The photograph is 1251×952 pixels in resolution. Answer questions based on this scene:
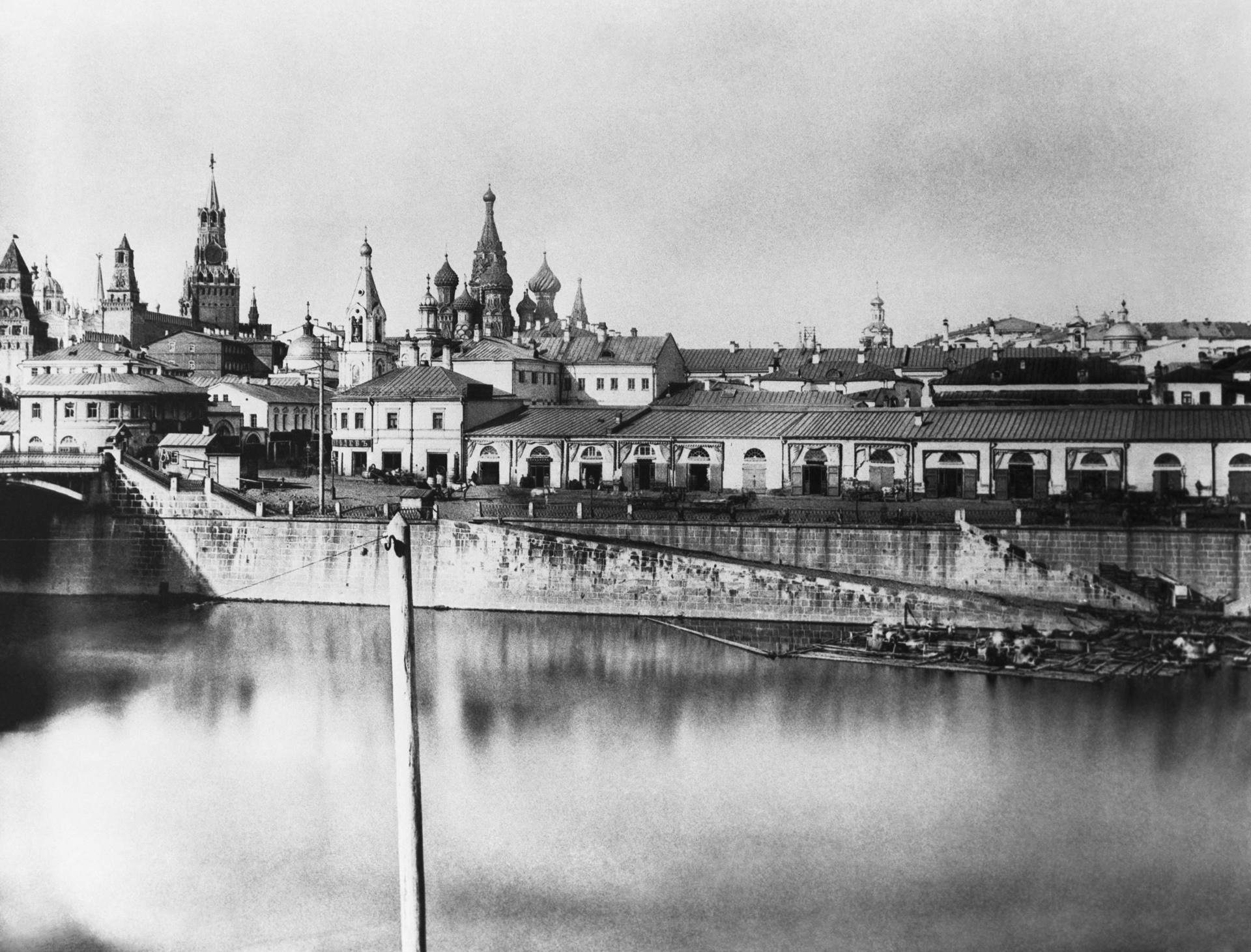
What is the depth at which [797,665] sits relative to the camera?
59.2ft

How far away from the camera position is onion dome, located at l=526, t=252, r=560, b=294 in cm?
5972

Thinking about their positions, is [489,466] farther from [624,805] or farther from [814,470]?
[624,805]

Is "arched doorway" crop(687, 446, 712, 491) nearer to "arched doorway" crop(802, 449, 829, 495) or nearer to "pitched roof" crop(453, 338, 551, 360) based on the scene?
"arched doorway" crop(802, 449, 829, 495)

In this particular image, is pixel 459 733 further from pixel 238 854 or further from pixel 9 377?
pixel 9 377

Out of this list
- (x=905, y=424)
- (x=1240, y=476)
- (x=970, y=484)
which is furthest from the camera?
(x=905, y=424)

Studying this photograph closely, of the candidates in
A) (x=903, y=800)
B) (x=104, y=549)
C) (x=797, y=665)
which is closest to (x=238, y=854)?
(x=903, y=800)

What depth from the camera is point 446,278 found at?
53.2 metres

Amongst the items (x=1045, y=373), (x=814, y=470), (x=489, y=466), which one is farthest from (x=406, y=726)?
(x=1045, y=373)

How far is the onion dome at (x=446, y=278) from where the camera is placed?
53.2m

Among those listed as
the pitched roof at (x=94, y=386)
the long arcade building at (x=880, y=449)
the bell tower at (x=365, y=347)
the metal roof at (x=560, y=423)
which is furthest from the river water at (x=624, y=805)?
the bell tower at (x=365, y=347)

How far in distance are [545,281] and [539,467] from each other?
3247 cm

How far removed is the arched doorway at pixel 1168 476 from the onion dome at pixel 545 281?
3994 centimetres

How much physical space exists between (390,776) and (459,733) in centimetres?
174

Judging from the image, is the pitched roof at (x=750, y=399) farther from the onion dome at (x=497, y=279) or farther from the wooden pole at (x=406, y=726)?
the wooden pole at (x=406, y=726)
